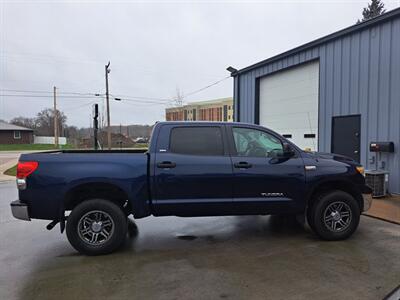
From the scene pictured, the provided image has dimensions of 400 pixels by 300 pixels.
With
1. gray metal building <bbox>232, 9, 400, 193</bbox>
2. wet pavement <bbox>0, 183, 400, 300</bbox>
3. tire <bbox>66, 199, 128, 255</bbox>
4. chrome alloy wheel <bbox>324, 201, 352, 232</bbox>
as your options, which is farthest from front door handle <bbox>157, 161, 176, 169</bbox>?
gray metal building <bbox>232, 9, 400, 193</bbox>

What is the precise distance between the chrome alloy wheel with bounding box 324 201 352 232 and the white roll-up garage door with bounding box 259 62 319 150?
608cm

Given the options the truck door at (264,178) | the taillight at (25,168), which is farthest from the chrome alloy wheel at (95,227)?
the truck door at (264,178)

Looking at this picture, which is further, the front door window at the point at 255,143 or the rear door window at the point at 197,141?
the front door window at the point at 255,143

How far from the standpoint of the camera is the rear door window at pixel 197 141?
16.1 ft

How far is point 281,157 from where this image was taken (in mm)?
4996

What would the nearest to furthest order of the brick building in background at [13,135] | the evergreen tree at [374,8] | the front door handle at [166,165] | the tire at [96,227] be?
the tire at [96,227], the front door handle at [166,165], the evergreen tree at [374,8], the brick building in background at [13,135]

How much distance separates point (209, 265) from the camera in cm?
417

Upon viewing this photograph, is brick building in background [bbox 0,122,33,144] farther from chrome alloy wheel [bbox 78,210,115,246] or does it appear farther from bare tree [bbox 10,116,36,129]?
chrome alloy wheel [bbox 78,210,115,246]

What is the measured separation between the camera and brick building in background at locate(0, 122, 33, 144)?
54.9 metres

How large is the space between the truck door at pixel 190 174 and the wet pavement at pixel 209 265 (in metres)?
0.62

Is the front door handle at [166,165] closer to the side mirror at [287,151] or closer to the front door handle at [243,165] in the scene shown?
the front door handle at [243,165]

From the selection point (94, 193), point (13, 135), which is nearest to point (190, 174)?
point (94, 193)

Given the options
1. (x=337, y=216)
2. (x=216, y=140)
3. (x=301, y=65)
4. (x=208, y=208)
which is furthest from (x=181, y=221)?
(x=301, y=65)

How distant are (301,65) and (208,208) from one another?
8218 millimetres
